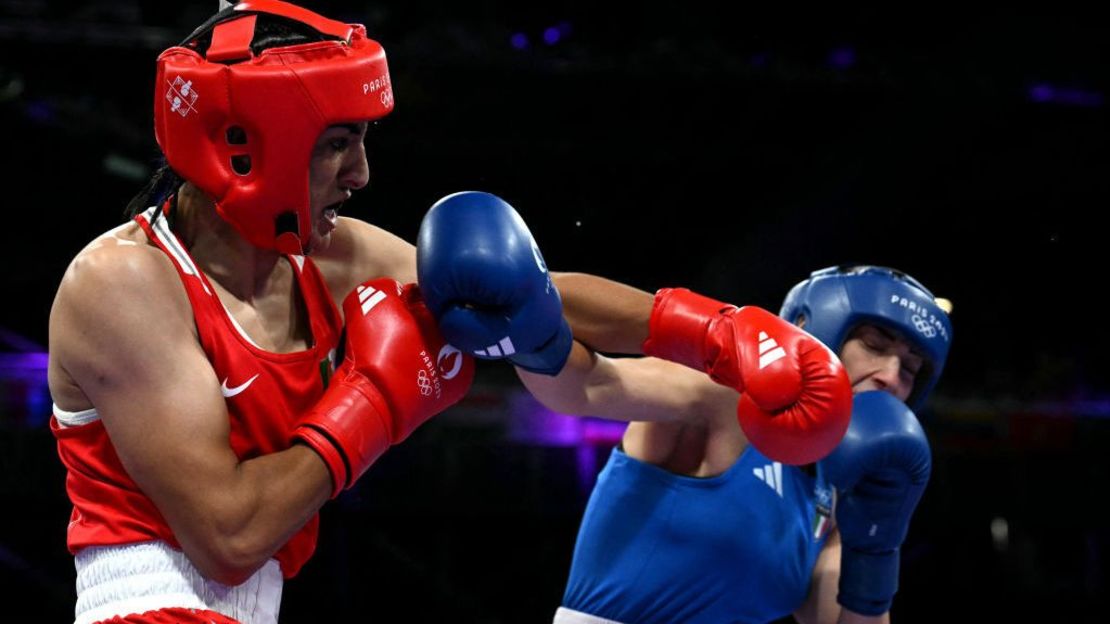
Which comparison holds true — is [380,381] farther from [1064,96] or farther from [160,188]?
[1064,96]

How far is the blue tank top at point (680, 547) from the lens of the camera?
2.50 m

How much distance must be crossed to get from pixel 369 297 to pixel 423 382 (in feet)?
0.63

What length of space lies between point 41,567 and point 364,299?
3.82 meters

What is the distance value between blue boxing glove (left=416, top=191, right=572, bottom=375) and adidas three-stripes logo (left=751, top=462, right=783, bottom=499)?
792 millimetres

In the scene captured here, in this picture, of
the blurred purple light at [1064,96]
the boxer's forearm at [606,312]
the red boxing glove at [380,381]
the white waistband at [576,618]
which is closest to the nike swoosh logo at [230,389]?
the red boxing glove at [380,381]

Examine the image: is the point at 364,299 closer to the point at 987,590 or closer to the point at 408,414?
the point at 408,414

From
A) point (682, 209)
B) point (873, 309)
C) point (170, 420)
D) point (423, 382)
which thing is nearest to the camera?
point (170, 420)

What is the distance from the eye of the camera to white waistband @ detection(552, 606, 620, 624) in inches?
99.1

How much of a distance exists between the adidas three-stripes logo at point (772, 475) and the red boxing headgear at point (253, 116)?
1173 millimetres

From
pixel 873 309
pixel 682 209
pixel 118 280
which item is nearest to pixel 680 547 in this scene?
pixel 873 309

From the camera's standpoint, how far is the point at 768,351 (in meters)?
2.15

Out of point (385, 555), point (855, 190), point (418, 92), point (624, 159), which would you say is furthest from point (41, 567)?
point (855, 190)

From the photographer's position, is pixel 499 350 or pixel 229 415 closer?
pixel 229 415

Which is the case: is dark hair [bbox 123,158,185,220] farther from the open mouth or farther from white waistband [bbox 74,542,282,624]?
white waistband [bbox 74,542,282,624]
